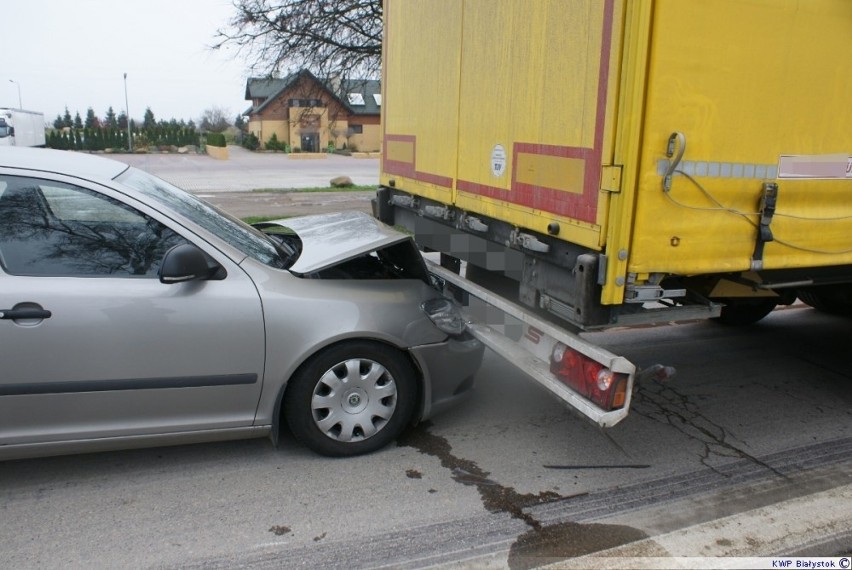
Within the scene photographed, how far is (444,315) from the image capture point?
3939 millimetres

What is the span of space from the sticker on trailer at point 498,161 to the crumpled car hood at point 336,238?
0.63 m

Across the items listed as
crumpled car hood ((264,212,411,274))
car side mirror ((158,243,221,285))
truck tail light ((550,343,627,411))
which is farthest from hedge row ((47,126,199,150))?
truck tail light ((550,343,627,411))

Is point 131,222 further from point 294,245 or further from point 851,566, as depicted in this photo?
point 851,566

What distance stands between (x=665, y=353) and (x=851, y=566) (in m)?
2.81

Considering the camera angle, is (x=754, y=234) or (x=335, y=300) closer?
(x=754, y=234)

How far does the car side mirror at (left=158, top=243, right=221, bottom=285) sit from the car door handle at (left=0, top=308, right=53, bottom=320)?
1.68 ft

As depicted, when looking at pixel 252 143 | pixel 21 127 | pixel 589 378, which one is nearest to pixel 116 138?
pixel 252 143

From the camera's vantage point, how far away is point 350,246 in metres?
3.85

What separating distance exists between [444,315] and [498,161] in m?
0.93

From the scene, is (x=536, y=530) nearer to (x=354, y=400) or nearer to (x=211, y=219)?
(x=354, y=400)

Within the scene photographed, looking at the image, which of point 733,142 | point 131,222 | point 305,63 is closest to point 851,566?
point 733,142

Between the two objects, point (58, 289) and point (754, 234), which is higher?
point (754, 234)

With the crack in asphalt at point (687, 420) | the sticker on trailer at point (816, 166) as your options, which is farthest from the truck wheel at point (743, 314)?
the sticker on trailer at point (816, 166)

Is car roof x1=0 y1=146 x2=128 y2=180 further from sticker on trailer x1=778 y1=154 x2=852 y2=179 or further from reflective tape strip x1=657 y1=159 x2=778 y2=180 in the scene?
sticker on trailer x1=778 y1=154 x2=852 y2=179
